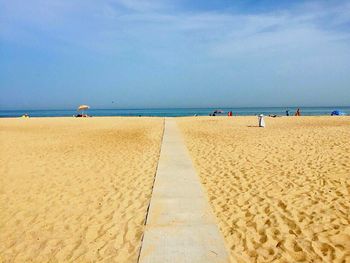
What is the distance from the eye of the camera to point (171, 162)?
11.0m

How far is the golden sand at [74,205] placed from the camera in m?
5.01

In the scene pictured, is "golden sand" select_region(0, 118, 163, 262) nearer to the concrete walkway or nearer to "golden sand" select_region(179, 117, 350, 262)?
the concrete walkway

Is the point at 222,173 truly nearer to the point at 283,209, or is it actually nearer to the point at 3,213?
the point at 283,209

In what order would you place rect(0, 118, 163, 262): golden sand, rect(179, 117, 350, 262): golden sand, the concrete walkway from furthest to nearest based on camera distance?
rect(0, 118, 163, 262): golden sand < rect(179, 117, 350, 262): golden sand < the concrete walkway

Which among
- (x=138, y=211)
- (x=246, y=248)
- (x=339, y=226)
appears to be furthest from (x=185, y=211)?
(x=339, y=226)

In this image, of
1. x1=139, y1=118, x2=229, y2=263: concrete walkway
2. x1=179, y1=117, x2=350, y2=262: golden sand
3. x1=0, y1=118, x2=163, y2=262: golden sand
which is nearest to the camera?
x1=139, y1=118, x2=229, y2=263: concrete walkway

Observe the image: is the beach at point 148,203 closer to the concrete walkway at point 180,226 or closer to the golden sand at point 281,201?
the golden sand at point 281,201

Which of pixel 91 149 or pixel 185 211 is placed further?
pixel 91 149

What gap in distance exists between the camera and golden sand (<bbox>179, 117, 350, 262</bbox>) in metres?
4.90

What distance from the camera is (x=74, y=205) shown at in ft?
22.8

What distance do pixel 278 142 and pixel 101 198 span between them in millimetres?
10653

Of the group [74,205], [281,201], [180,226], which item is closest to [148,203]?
[180,226]

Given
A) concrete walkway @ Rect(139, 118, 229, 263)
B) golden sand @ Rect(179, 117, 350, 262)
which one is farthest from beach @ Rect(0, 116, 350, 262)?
concrete walkway @ Rect(139, 118, 229, 263)

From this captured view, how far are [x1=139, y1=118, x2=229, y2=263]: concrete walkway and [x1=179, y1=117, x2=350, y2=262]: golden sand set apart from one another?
0.83 ft
